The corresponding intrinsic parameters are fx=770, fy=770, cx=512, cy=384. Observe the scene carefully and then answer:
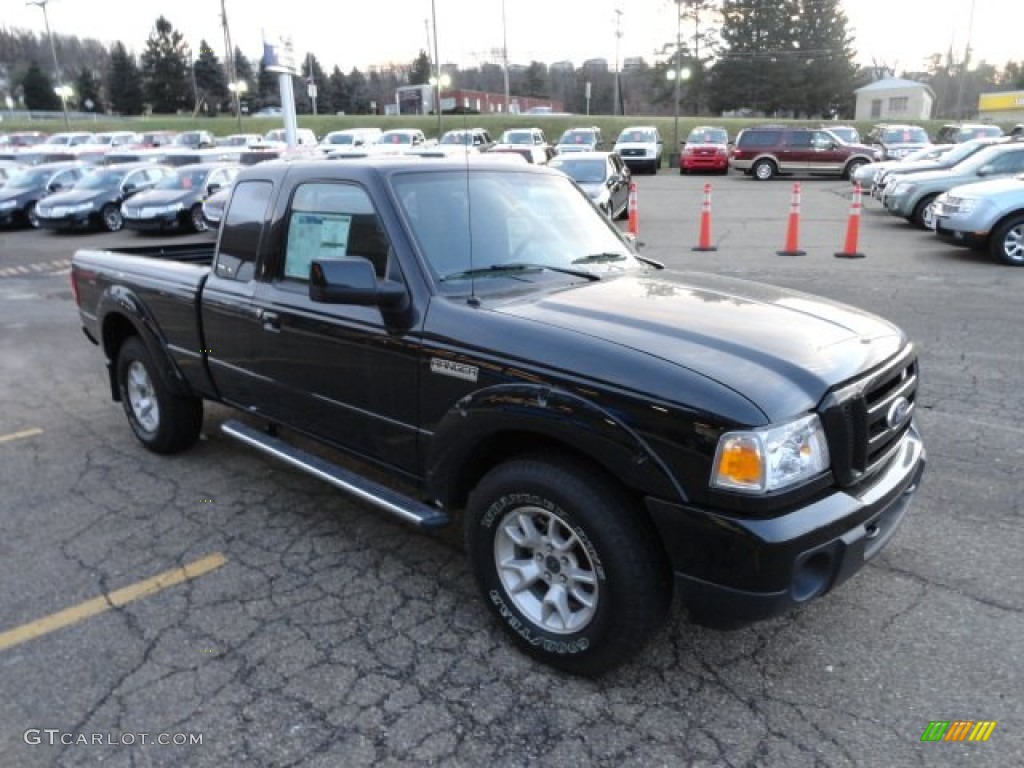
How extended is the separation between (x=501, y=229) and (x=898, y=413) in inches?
72.3

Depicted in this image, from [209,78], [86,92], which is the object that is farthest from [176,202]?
[86,92]

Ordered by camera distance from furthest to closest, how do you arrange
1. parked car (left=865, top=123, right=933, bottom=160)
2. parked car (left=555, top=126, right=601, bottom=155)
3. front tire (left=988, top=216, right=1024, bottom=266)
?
parked car (left=555, top=126, right=601, bottom=155), parked car (left=865, top=123, right=933, bottom=160), front tire (left=988, top=216, right=1024, bottom=266)

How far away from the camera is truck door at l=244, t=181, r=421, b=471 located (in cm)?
330

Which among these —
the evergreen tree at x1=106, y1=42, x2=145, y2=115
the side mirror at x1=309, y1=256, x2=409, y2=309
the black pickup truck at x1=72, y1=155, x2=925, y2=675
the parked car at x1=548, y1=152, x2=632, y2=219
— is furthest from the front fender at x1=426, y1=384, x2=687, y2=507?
the evergreen tree at x1=106, y1=42, x2=145, y2=115

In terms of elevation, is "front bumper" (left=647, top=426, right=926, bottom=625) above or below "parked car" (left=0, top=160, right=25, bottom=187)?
below

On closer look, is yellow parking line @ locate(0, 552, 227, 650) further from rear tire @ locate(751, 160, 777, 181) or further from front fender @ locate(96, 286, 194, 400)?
rear tire @ locate(751, 160, 777, 181)

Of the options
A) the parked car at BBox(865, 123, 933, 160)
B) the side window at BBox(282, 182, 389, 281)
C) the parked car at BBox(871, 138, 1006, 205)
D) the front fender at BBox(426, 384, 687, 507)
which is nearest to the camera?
the front fender at BBox(426, 384, 687, 507)

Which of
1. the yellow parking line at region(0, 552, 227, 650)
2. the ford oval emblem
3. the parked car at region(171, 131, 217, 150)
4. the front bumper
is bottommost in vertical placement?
the yellow parking line at region(0, 552, 227, 650)

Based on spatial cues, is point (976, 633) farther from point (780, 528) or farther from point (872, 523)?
point (780, 528)

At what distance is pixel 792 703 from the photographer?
107 inches

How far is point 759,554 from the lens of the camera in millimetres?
2346

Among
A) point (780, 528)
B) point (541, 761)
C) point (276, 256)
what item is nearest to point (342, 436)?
point (276, 256)

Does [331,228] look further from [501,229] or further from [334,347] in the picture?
[501,229]

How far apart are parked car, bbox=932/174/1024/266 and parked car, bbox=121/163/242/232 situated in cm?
1408
